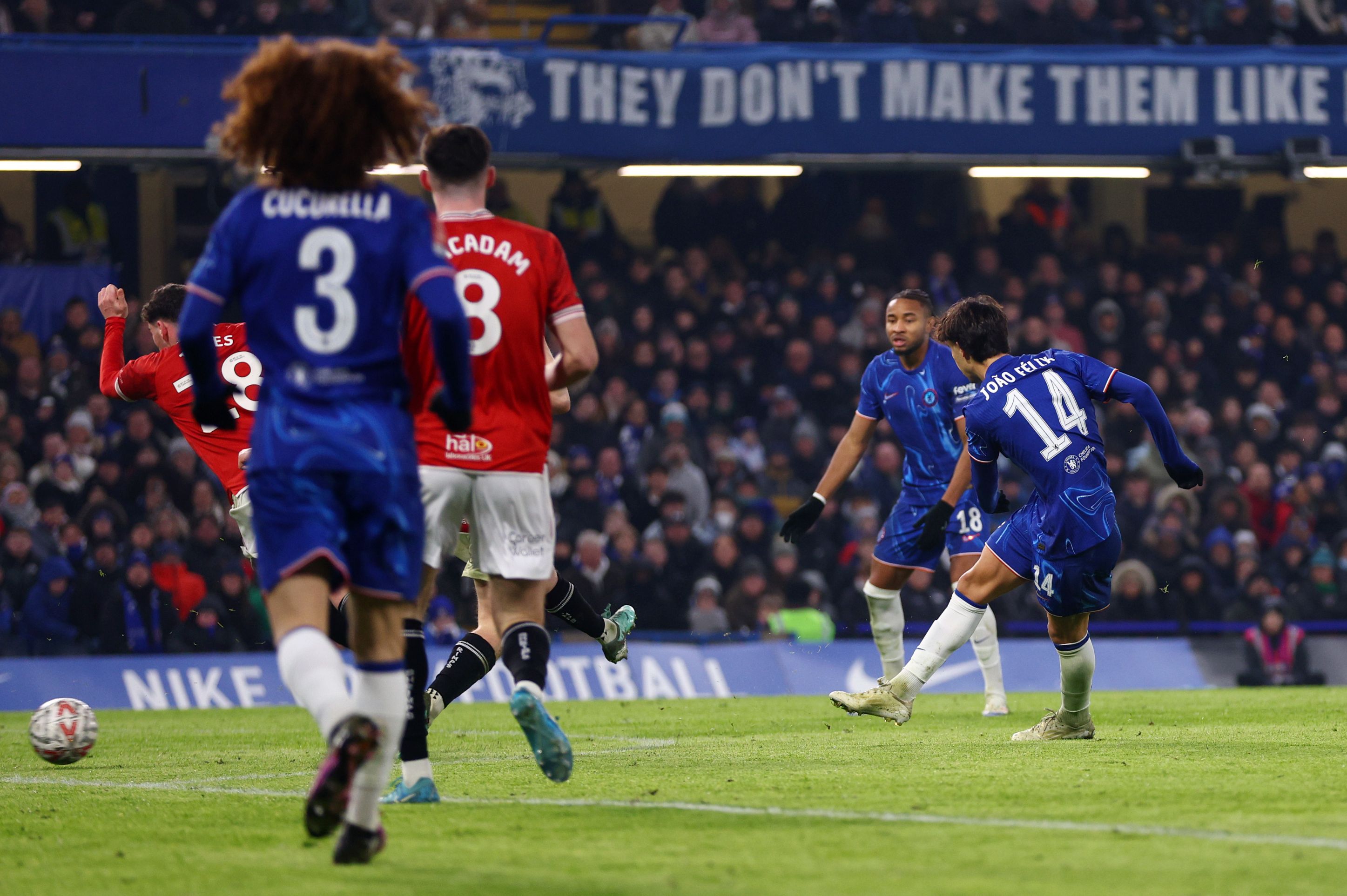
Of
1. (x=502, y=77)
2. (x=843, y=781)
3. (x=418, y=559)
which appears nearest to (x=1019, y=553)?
(x=843, y=781)

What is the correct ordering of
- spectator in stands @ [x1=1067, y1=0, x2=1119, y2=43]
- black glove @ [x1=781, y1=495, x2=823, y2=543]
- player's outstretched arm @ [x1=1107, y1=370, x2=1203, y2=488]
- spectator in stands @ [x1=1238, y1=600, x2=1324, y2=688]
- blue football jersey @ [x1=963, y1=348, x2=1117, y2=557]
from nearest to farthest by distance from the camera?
1. player's outstretched arm @ [x1=1107, y1=370, x2=1203, y2=488]
2. blue football jersey @ [x1=963, y1=348, x2=1117, y2=557]
3. black glove @ [x1=781, y1=495, x2=823, y2=543]
4. spectator in stands @ [x1=1238, y1=600, x2=1324, y2=688]
5. spectator in stands @ [x1=1067, y1=0, x2=1119, y2=43]

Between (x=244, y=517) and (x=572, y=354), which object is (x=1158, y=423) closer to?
(x=572, y=354)

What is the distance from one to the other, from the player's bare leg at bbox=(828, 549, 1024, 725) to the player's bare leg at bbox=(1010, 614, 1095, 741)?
14.7 inches

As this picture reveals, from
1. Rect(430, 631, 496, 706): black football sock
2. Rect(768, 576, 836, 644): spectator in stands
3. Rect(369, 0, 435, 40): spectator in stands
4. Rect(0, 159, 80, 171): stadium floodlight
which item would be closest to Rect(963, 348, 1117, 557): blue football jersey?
Rect(430, 631, 496, 706): black football sock

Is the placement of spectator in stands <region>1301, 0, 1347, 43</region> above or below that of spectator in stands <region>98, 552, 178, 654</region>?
above

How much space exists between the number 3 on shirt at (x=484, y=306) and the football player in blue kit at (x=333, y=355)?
1.12 metres

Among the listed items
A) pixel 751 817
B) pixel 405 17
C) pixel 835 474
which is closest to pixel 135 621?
pixel 405 17

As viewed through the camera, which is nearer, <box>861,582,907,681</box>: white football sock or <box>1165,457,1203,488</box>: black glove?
<box>1165,457,1203,488</box>: black glove

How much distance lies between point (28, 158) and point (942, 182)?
10922mm

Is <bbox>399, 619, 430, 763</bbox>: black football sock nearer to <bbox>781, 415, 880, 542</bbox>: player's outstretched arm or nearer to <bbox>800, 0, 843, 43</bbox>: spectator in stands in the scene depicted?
<bbox>781, 415, 880, 542</bbox>: player's outstretched arm

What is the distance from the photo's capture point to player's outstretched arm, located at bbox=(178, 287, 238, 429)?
458 centimetres

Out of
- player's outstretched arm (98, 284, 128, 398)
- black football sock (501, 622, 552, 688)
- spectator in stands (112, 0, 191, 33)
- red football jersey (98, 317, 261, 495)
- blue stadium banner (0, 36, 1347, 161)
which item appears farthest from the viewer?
spectator in stands (112, 0, 191, 33)

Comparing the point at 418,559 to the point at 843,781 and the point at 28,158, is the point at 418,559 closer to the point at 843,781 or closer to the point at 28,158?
the point at 843,781

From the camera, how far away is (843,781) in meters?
6.31
